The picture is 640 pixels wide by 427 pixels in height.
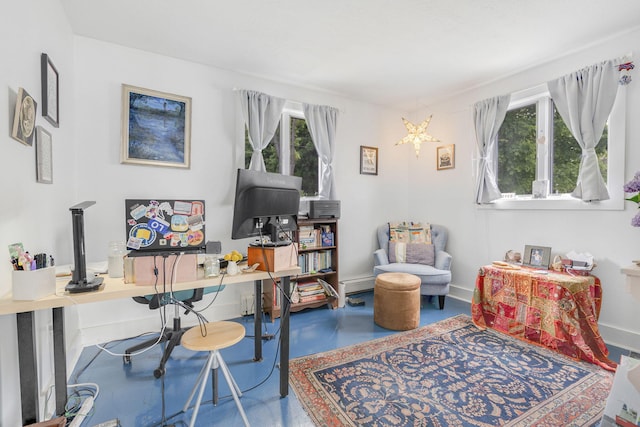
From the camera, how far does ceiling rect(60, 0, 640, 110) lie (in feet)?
7.24

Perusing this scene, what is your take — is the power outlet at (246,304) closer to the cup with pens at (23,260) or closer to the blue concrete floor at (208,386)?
the blue concrete floor at (208,386)

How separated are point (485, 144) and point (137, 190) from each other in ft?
12.3

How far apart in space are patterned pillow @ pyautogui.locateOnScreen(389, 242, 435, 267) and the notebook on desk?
2.45m

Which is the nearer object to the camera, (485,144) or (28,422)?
(28,422)

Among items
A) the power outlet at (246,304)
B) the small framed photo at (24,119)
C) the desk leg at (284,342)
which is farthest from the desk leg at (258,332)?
the small framed photo at (24,119)

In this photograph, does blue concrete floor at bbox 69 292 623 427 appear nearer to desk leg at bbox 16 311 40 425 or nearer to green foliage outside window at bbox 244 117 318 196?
desk leg at bbox 16 311 40 425

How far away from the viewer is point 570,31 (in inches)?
98.7

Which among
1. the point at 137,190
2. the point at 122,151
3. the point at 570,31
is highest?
the point at 570,31

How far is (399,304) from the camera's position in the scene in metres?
2.90

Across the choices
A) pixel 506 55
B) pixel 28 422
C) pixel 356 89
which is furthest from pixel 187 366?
pixel 506 55

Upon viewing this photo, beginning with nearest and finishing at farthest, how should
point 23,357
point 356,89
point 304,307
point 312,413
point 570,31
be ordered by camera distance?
point 23,357, point 312,413, point 570,31, point 304,307, point 356,89

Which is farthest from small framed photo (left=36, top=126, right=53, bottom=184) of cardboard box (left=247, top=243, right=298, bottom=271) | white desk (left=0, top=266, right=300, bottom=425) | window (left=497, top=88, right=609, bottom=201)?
window (left=497, top=88, right=609, bottom=201)

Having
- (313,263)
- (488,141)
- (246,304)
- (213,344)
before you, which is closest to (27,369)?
(213,344)

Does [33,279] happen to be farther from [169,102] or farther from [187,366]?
[169,102]
